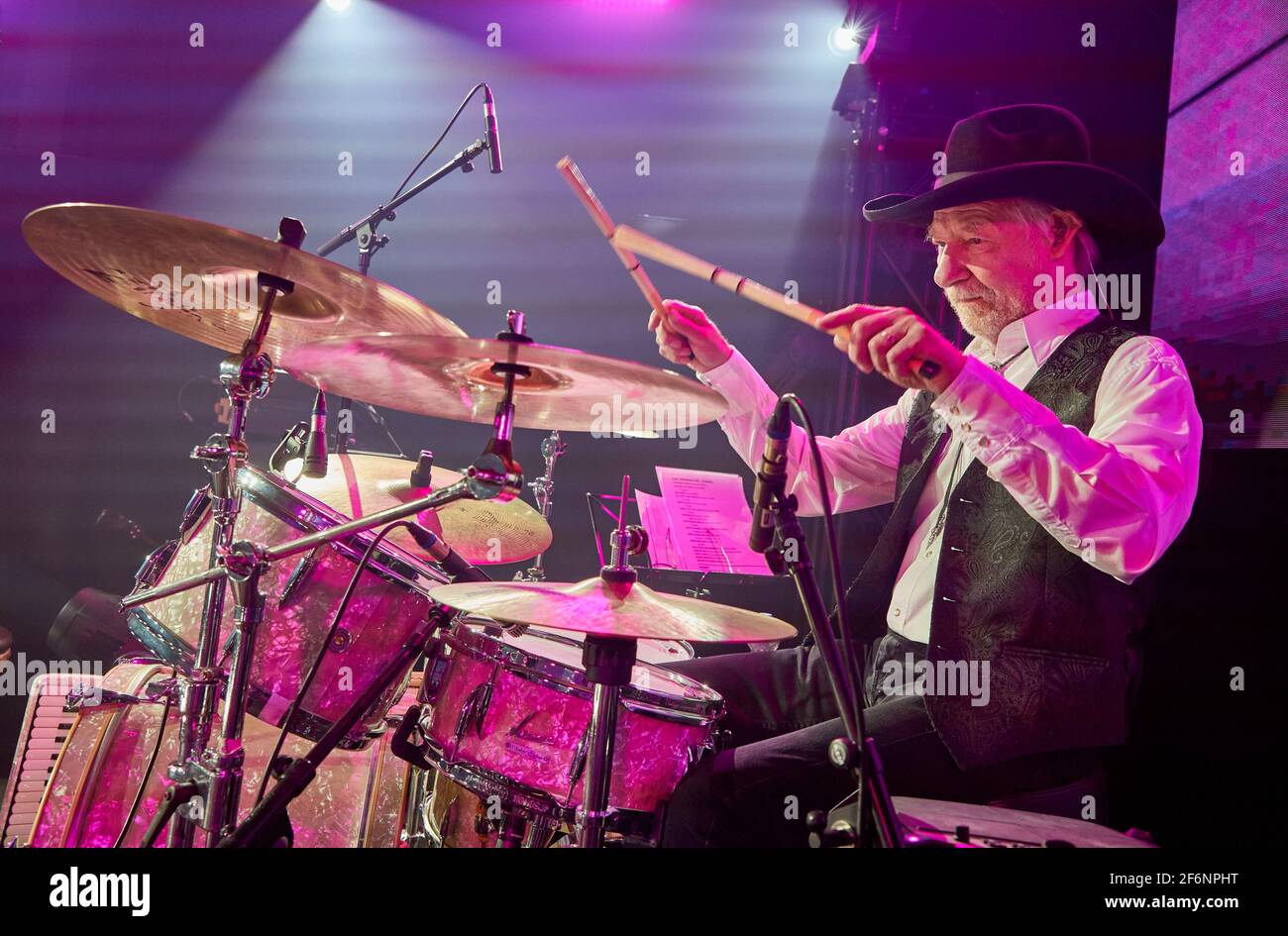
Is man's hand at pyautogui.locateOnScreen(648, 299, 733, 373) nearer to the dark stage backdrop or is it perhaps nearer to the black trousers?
the black trousers

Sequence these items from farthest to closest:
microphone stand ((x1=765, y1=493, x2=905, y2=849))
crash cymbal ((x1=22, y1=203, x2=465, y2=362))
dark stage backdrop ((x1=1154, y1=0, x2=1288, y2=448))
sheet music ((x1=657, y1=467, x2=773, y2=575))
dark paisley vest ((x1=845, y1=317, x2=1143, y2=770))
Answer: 1. sheet music ((x1=657, y1=467, x2=773, y2=575))
2. dark stage backdrop ((x1=1154, y1=0, x2=1288, y2=448))
3. dark paisley vest ((x1=845, y1=317, x2=1143, y2=770))
4. crash cymbal ((x1=22, y1=203, x2=465, y2=362))
5. microphone stand ((x1=765, y1=493, x2=905, y2=849))

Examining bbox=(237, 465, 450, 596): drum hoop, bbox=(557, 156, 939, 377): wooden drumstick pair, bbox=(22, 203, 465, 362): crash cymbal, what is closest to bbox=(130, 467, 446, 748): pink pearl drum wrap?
bbox=(237, 465, 450, 596): drum hoop

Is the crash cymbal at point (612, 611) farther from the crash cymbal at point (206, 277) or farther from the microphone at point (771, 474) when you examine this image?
the crash cymbal at point (206, 277)

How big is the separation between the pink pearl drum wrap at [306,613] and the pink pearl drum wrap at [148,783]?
0.35 meters

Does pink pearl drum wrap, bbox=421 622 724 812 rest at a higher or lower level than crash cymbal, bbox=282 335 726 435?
lower

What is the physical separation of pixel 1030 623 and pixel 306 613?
4.36 feet

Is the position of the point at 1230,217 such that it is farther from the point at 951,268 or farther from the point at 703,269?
the point at 703,269

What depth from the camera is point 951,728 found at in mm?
1457

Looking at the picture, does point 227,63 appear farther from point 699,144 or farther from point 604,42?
point 699,144

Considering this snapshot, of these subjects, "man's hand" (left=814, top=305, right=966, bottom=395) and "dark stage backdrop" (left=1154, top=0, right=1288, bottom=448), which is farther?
"dark stage backdrop" (left=1154, top=0, right=1288, bottom=448)

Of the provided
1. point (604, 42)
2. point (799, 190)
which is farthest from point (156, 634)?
point (604, 42)

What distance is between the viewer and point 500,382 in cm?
146

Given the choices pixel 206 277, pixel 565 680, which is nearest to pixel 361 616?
pixel 565 680

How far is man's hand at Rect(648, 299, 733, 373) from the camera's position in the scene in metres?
1.80
